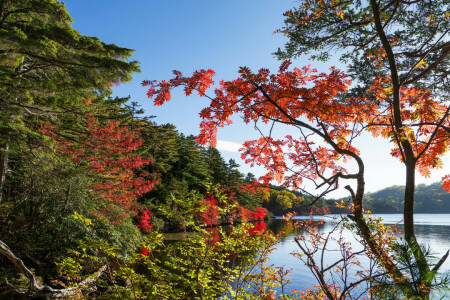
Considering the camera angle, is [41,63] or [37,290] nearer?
[37,290]

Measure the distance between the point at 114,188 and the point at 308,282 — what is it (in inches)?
315

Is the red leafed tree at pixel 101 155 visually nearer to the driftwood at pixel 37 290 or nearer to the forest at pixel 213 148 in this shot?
the forest at pixel 213 148

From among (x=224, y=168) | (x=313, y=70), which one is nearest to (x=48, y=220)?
(x=313, y=70)

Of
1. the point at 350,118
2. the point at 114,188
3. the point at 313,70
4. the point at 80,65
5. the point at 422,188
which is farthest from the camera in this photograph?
the point at 422,188

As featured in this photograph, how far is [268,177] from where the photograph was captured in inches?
136

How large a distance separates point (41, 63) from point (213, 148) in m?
5.89

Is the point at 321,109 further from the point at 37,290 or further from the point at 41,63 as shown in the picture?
the point at 41,63

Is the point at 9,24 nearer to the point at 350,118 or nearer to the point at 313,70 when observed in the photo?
the point at 313,70

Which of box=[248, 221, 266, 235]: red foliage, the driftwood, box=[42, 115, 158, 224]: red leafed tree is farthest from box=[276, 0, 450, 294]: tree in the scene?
box=[42, 115, 158, 224]: red leafed tree

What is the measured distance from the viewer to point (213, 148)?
4.89 meters

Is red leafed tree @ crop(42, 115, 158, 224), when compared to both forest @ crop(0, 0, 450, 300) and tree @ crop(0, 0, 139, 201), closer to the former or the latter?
forest @ crop(0, 0, 450, 300)

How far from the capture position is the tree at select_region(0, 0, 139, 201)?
227 inches

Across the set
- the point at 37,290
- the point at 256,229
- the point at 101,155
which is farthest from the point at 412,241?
the point at 256,229

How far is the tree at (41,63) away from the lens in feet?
18.9
